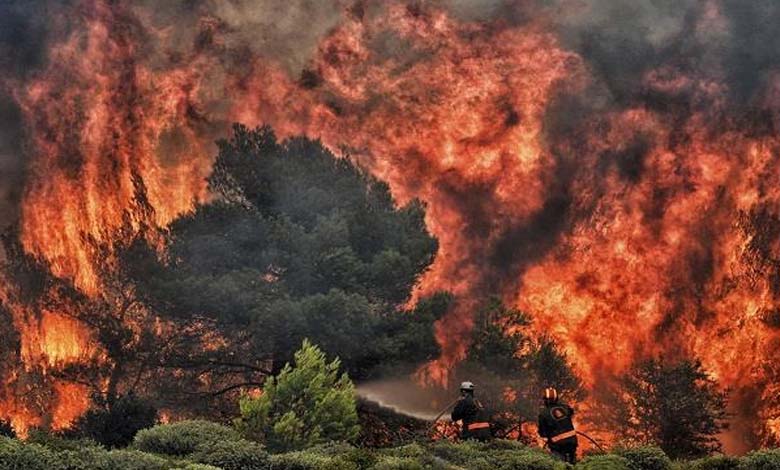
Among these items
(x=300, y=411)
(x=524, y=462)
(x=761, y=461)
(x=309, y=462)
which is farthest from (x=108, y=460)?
(x=761, y=461)

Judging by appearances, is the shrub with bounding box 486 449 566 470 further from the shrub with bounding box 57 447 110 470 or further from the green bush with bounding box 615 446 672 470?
the shrub with bounding box 57 447 110 470

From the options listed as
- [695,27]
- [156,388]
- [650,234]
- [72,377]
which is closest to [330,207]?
[156,388]

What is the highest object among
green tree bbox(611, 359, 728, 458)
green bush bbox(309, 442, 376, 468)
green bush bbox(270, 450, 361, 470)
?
green tree bbox(611, 359, 728, 458)

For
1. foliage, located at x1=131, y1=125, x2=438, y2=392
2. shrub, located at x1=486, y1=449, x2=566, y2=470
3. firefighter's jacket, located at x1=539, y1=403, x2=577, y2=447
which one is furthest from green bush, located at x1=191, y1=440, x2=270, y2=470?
foliage, located at x1=131, y1=125, x2=438, y2=392

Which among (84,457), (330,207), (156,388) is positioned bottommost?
(84,457)

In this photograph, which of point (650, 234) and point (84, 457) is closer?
point (84, 457)

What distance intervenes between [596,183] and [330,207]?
13.9 meters

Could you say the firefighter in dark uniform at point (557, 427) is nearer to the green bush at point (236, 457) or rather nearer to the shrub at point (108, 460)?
the green bush at point (236, 457)

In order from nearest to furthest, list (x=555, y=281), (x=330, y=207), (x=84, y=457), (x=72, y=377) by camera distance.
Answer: (x=84, y=457) → (x=330, y=207) → (x=72, y=377) → (x=555, y=281)

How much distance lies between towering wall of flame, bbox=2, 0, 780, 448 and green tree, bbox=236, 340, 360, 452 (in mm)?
20733

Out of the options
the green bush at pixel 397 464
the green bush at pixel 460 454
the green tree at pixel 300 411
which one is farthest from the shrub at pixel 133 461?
the green bush at pixel 460 454

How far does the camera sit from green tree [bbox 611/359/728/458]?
3625 centimetres

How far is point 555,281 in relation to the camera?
45906 mm

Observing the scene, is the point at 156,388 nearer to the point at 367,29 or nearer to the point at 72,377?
the point at 72,377
